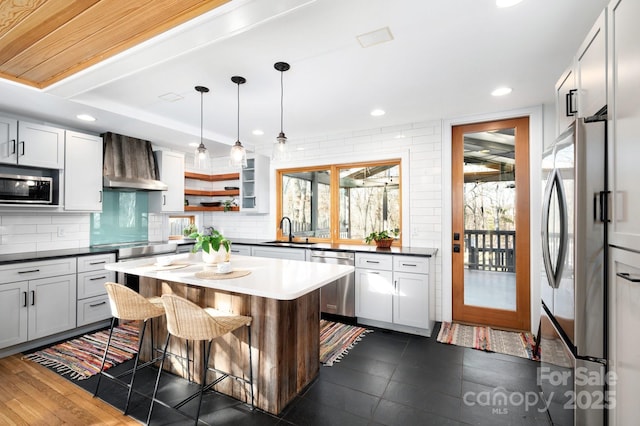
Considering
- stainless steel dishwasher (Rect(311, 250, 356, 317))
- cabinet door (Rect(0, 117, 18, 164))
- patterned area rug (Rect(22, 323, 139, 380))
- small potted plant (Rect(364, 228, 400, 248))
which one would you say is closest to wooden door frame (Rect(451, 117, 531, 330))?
small potted plant (Rect(364, 228, 400, 248))

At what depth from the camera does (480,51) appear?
89.7 inches

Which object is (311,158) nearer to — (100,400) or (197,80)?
(197,80)

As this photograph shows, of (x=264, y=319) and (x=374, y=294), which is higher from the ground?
(x=264, y=319)

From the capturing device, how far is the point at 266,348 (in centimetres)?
212

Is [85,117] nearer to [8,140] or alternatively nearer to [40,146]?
[40,146]

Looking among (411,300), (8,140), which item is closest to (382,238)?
(411,300)

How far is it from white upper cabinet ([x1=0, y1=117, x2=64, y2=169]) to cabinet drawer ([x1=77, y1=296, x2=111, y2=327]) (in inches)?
61.1

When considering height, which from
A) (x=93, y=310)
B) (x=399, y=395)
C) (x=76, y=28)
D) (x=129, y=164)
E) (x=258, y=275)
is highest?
(x=76, y=28)

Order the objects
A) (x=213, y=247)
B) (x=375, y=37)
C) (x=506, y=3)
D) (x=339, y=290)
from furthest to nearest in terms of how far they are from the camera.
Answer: (x=339, y=290) → (x=213, y=247) → (x=375, y=37) → (x=506, y=3)

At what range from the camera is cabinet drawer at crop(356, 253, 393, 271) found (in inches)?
142

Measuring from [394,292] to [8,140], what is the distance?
4.32 metres

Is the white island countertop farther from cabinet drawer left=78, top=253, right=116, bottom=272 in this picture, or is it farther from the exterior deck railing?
the exterior deck railing

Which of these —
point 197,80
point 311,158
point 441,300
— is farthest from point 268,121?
point 441,300

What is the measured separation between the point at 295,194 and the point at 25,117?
11.1ft
